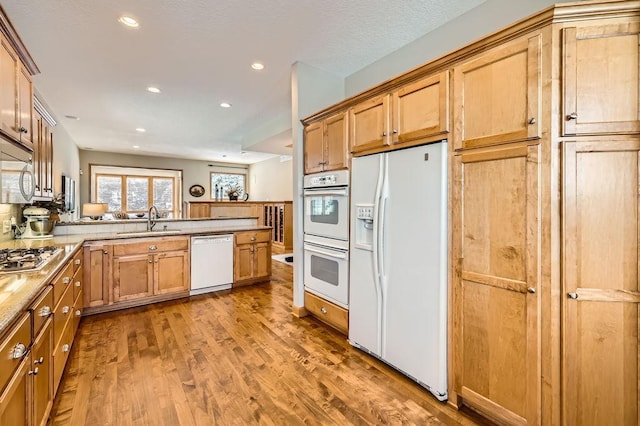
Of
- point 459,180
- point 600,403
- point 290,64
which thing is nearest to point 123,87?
point 290,64

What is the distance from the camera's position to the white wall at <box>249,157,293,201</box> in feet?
28.1

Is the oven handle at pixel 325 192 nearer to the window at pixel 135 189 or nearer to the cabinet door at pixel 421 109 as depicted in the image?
the cabinet door at pixel 421 109

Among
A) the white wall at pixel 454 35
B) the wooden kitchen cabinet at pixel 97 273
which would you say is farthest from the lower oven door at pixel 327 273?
the wooden kitchen cabinet at pixel 97 273

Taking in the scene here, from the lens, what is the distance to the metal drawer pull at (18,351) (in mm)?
1136

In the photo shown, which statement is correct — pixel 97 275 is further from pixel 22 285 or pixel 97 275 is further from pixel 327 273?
pixel 327 273

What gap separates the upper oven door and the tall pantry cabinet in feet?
4.19

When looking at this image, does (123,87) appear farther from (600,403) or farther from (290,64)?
(600,403)

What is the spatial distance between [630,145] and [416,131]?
3.47ft

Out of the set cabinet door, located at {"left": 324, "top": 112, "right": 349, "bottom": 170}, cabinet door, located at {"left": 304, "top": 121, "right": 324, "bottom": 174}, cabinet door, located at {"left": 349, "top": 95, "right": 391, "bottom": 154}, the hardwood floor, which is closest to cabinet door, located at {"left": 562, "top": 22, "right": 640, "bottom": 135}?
cabinet door, located at {"left": 349, "top": 95, "right": 391, "bottom": 154}

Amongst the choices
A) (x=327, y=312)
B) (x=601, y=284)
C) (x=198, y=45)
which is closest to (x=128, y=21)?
(x=198, y=45)

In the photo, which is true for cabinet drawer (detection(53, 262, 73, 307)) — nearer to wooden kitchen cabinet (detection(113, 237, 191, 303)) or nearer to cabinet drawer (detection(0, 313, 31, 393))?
cabinet drawer (detection(0, 313, 31, 393))

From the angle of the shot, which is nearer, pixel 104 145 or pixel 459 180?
pixel 459 180

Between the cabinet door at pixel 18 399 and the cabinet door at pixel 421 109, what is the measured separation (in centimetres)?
233

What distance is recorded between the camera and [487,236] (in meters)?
1.70
